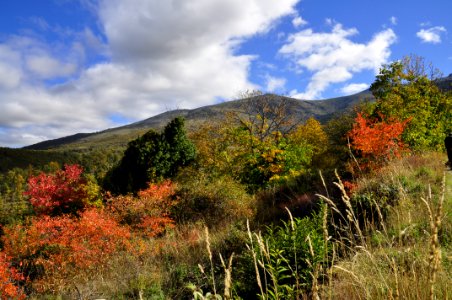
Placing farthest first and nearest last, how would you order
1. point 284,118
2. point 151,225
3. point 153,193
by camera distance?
1. point 284,118
2. point 153,193
3. point 151,225

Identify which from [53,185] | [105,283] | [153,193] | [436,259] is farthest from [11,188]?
[436,259]

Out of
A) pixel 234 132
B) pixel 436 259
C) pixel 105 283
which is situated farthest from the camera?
pixel 234 132

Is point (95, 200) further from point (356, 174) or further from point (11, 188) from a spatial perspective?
point (11, 188)

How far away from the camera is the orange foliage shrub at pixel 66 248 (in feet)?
32.3

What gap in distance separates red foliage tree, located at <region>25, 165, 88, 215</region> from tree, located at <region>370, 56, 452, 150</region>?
19.4m

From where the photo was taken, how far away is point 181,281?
6.77m

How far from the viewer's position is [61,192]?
1920cm

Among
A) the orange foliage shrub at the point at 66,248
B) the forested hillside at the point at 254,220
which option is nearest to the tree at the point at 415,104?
the forested hillside at the point at 254,220

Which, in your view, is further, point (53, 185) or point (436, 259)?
point (53, 185)

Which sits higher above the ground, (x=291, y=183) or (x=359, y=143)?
(x=359, y=143)

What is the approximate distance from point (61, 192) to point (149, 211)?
27.6 feet

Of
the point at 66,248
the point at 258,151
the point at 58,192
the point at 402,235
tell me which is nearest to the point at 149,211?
the point at 66,248

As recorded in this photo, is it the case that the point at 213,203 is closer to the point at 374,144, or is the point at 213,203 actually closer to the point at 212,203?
the point at 212,203

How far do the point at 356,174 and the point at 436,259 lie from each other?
1093 centimetres
